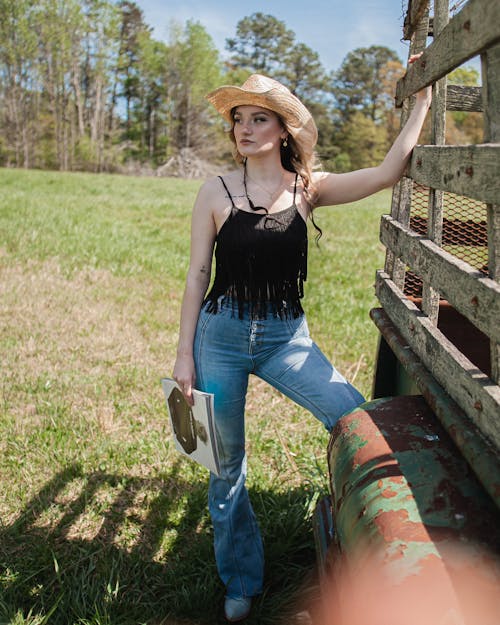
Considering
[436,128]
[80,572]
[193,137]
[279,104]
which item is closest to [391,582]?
[436,128]

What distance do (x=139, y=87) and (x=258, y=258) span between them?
231 ft

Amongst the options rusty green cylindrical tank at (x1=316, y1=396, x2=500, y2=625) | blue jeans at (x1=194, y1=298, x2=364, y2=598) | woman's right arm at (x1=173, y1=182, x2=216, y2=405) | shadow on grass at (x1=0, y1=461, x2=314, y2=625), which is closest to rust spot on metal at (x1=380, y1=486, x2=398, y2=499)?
rusty green cylindrical tank at (x1=316, y1=396, x2=500, y2=625)

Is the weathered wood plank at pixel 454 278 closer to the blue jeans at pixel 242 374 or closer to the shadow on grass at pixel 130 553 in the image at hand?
the blue jeans at pixel 242 374

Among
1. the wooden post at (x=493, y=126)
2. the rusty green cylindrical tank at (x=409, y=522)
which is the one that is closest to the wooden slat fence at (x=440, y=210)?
the wooden post at (x=493, y=126)

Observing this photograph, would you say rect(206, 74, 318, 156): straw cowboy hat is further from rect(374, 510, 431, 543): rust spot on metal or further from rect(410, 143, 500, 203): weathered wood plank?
rect(374, 510, 431, 543): rust spot on metal

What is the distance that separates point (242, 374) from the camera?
2477mm

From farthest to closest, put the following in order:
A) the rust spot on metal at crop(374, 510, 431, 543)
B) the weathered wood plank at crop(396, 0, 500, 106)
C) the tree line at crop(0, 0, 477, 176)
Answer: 1. the tree line at crop(0, 0, 477, 176)
2. the weathered wood plank at crop(396, 0, 500, 106)
3. the rust spot on metal at crop(374, 510, 431, 543)

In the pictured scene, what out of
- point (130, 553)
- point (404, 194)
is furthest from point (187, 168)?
point (404, 194)

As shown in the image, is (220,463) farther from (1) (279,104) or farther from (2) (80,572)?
(1) (279,104)

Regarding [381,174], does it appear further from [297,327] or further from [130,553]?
[130,553]

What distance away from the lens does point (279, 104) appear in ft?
8.02

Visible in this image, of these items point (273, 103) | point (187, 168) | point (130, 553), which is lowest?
point (130, 553)

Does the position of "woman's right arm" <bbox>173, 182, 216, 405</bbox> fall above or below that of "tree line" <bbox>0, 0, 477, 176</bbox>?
below

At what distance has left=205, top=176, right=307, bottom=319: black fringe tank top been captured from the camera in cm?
242
